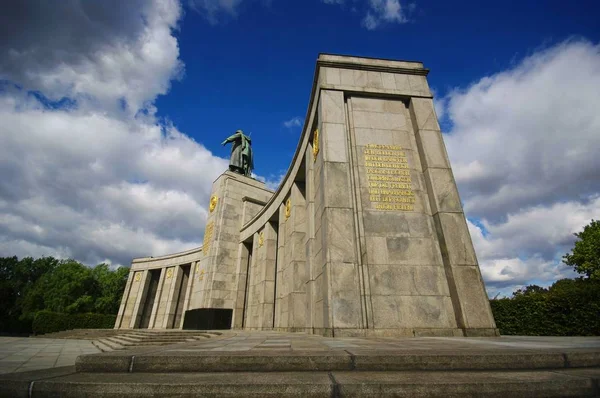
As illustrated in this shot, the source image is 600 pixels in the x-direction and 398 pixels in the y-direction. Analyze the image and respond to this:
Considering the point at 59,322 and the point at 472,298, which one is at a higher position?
the point at 472,298

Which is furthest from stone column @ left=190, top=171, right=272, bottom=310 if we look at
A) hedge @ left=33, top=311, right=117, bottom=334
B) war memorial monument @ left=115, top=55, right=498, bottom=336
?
hedge @ left=33, top=311, right=117, bottom=334

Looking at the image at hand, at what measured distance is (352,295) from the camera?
823cm

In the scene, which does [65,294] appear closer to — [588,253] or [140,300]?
[140,300]

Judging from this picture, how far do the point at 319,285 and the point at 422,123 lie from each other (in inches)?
311

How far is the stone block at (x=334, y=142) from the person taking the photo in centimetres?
1012

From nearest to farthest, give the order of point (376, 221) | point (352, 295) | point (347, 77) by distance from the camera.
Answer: point (352, 295), point (376, 221), point (347, 77)

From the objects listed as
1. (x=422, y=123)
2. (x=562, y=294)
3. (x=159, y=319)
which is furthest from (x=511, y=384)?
(x=159, y=319)

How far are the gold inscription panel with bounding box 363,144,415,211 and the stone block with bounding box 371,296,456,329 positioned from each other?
312cm

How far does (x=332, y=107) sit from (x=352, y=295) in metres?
7.43

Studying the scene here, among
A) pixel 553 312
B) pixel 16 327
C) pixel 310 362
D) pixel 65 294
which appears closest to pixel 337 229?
pixel 310 362

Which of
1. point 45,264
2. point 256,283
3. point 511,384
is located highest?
point 45,264

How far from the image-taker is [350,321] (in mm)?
7875

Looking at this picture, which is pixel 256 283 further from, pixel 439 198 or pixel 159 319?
pixel 159 319

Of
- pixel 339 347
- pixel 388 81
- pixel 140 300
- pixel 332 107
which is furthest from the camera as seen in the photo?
pixel 140 300
